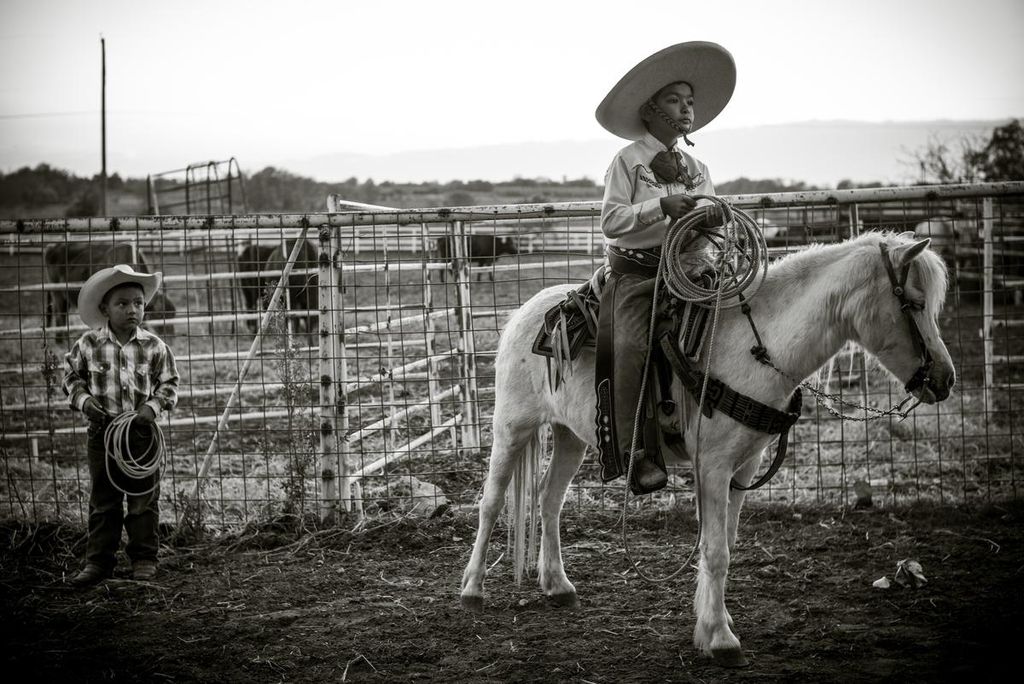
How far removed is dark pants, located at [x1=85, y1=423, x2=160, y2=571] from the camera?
5.14 meters

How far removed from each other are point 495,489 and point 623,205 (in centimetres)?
181

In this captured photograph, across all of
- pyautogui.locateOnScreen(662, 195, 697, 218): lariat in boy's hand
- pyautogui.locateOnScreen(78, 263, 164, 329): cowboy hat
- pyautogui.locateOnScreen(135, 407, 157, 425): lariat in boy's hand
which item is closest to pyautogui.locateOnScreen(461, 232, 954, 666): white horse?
pyautogui.locateOnScreen(662, 195, 697, 218): lariat in boy's hand

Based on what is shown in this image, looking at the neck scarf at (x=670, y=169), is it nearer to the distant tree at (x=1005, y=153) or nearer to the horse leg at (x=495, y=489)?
the horse leg at (x=495, y=489)

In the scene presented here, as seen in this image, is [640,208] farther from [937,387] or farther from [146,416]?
[146,416]

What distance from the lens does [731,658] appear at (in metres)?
3.67

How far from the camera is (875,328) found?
3502mm

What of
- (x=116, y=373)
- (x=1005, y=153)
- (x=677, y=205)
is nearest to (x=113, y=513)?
(x=116, y=373)

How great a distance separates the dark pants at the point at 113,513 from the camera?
5137mm

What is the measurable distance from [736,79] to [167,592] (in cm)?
450

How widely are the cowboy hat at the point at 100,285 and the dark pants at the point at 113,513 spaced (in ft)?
2.35

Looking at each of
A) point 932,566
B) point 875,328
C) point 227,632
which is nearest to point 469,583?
point 227,632

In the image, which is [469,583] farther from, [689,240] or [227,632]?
[689,240]

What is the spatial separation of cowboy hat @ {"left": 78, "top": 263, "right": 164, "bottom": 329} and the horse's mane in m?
3.97

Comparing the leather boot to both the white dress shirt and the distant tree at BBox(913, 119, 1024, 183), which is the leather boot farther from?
the distant tree at BBox(913, 119, 1024, 183)
